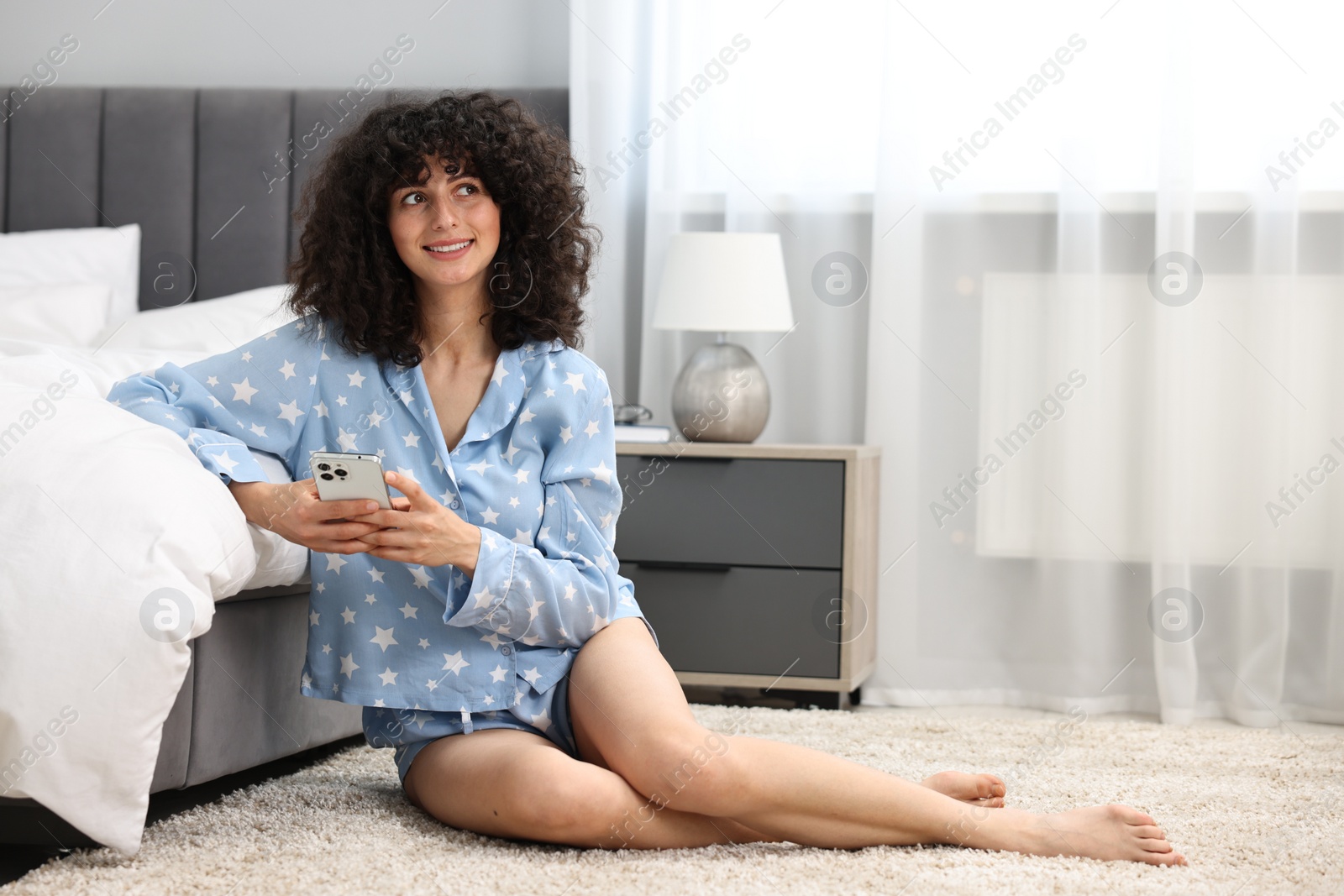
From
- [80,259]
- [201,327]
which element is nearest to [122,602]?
[201,327]

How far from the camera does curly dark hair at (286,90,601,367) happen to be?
1348 mm

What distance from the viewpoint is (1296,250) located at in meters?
2.31

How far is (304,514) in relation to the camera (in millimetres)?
1169

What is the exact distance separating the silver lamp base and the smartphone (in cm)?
125

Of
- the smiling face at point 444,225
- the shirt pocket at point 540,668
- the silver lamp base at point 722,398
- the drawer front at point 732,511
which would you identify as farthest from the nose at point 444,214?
the silver lamp base at point 722,398

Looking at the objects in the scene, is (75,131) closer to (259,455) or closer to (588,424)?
(259,455)

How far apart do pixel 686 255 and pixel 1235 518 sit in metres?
1.23

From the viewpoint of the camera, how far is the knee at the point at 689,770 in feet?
3.66

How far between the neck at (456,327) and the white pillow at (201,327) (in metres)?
0.81

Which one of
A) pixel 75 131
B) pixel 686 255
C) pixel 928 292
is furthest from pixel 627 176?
pixel 75 131

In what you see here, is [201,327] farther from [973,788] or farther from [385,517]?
[973,788]

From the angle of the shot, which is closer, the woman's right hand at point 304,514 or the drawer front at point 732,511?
the woman's right hand at point 304,514

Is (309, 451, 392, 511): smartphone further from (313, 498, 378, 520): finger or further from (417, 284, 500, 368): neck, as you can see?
(417, 284, 500, 368): neck

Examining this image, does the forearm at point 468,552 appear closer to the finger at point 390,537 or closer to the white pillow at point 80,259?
the finger at point 390,537
